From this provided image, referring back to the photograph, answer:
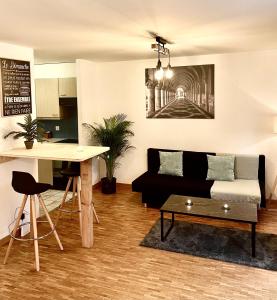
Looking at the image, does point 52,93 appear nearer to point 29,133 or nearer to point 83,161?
point 29,133

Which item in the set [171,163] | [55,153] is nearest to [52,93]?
[171,163]

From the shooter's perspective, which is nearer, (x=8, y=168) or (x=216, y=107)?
(x=8, y=168)

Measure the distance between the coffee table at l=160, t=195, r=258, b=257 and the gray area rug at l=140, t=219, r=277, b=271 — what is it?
0.38 feet

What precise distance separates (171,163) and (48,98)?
2.65 m

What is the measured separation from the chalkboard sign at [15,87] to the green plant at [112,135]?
1687 millimetres

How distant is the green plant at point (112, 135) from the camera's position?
18.9 feet

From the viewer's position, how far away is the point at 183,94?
18.4ft

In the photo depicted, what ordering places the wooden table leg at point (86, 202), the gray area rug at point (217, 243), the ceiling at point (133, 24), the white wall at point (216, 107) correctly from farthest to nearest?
the white wall at point (216, 107) → the wooden table leg at point (86, 202) → the gray area rug at point (217, 243) → the ceiling at point (133, 24)

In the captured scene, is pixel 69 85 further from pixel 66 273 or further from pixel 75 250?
pixel 66 273

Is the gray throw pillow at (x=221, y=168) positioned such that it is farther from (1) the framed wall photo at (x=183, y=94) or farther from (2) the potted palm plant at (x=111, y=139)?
(2) the potted palm plant at (x=111, y=139)

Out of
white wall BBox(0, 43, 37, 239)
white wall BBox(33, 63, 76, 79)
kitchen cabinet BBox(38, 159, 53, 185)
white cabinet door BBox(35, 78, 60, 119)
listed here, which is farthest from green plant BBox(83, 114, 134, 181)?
white wall BBox(0, 43, 37, 239)

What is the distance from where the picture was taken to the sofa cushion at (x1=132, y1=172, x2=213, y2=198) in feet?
15.5

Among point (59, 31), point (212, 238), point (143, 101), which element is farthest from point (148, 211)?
point (59, 31)

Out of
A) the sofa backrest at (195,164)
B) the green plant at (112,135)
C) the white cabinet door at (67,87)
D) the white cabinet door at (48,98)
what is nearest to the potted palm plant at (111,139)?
the green plant at (112,135)
